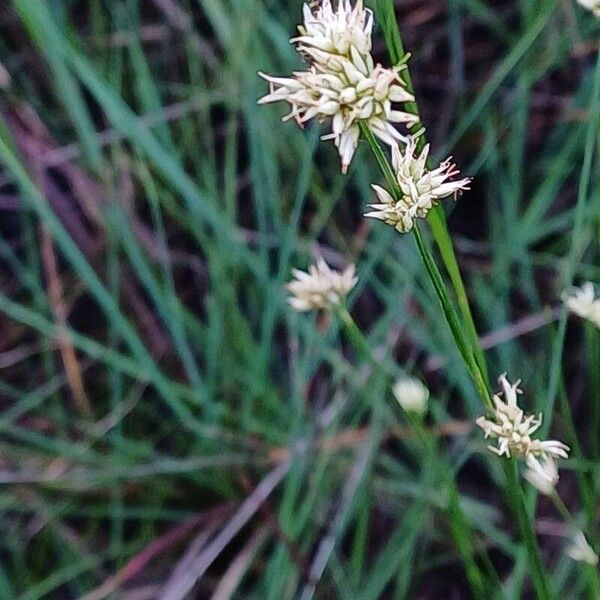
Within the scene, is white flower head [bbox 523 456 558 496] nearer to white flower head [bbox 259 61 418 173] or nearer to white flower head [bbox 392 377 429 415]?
white flower head [bbox 392 377 429 415]

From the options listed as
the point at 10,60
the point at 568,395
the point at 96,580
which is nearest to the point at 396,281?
the point at 568,395

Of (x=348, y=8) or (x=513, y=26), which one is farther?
(x=513, y=26)

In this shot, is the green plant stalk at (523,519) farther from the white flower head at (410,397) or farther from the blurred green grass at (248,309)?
the blurred green grass at (248,309)

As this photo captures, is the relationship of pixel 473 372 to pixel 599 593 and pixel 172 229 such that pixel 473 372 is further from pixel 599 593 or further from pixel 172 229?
pixel 172 229

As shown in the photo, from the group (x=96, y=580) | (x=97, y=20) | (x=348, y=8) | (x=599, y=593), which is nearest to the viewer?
(x=348, y=8)

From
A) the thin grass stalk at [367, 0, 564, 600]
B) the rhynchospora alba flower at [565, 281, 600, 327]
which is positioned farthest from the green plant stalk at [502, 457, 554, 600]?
the rhynchospora alba flower at [565, 281, 600, 327]

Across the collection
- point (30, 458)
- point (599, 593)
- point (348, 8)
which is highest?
point (348, 8)

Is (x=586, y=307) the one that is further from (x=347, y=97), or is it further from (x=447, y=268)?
(x=347, y=97)

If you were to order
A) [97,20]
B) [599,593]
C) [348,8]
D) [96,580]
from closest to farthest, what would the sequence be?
[348,8] < [599,593] < [96,580] < [97,20]
